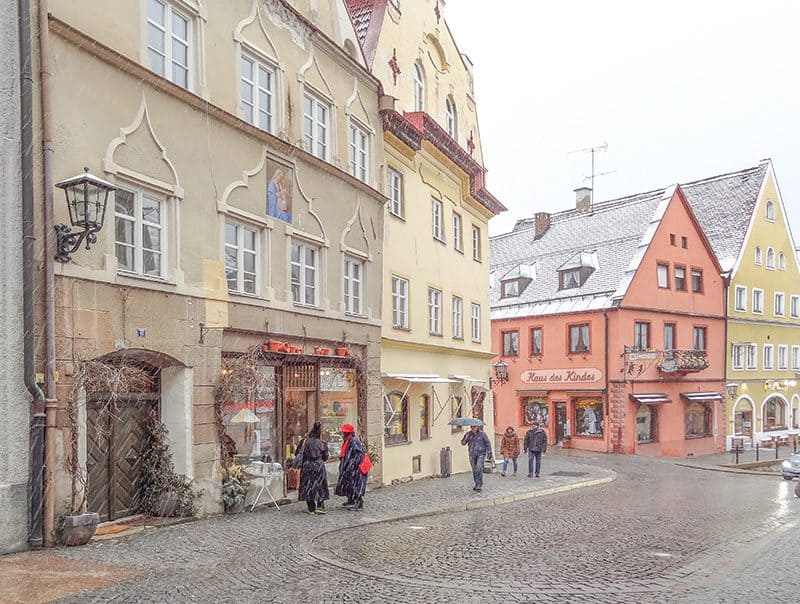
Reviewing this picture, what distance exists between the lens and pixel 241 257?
15.9 m

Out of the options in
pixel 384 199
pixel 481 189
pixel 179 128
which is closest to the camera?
pixel 179 128

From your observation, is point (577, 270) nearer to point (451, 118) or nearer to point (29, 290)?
point (451, 118)

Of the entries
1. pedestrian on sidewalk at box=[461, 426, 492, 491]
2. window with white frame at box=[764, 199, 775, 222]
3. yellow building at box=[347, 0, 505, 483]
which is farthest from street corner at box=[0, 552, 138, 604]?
window with white frame at box=[764, 199, 775, 222]

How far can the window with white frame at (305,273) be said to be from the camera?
58.2ft

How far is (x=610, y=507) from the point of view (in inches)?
701

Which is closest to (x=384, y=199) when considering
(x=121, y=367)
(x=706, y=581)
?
(x=121, y=367)

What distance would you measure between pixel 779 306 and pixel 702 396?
35.3 ft

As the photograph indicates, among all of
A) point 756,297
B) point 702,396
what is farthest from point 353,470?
point 756,297

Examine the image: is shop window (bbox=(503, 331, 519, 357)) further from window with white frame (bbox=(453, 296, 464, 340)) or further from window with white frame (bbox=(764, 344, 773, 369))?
window with white frame (bbox=(764, 344, 773, 369))

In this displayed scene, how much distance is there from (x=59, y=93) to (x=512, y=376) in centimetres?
3245

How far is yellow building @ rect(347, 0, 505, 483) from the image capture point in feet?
74.1

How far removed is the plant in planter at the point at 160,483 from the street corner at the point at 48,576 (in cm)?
304

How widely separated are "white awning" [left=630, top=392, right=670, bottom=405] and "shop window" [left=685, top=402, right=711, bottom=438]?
2847 mm

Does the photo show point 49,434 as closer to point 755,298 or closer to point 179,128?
point 179,128
